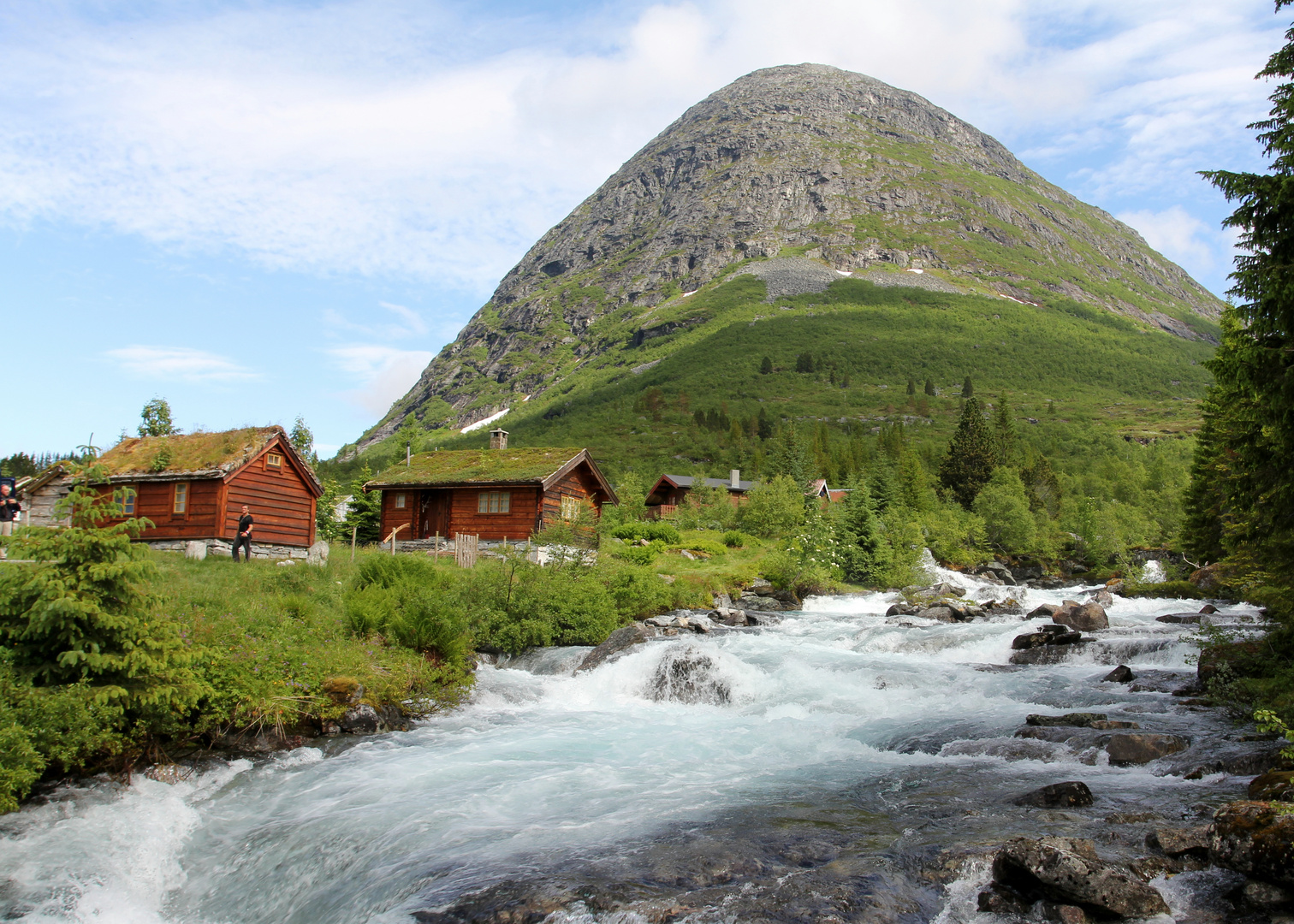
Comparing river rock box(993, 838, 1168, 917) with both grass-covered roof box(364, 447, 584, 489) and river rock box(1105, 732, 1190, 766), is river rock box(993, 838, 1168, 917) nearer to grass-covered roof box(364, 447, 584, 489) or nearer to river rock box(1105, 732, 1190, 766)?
river rock box(1105, 732, 1190, 766)

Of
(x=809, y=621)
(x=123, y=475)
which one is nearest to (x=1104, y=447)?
(x=809, y=621)

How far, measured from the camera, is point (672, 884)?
734cm

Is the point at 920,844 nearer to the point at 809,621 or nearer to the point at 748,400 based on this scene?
the point at 809,621

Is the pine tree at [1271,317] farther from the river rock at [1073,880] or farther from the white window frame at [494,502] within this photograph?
the white window frame at [494,502]

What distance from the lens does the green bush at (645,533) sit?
4484 cm

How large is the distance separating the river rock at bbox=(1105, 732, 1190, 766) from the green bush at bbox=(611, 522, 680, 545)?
3371 centimetres

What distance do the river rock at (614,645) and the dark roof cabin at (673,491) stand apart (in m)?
51.9

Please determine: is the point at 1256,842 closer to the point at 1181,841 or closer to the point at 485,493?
the point at 1181,841

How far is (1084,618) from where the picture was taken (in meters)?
25.1

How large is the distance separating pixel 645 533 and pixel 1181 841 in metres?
38.7

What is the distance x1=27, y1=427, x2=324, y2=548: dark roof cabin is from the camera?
2706 cm

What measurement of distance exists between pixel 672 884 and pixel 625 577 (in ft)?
61.3

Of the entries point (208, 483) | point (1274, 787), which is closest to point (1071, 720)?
point (1274, 787)

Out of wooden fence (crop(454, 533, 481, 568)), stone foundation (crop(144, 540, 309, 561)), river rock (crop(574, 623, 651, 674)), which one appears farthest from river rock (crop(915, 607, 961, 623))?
stone foundation (crop(144, 540, 309, 561))
